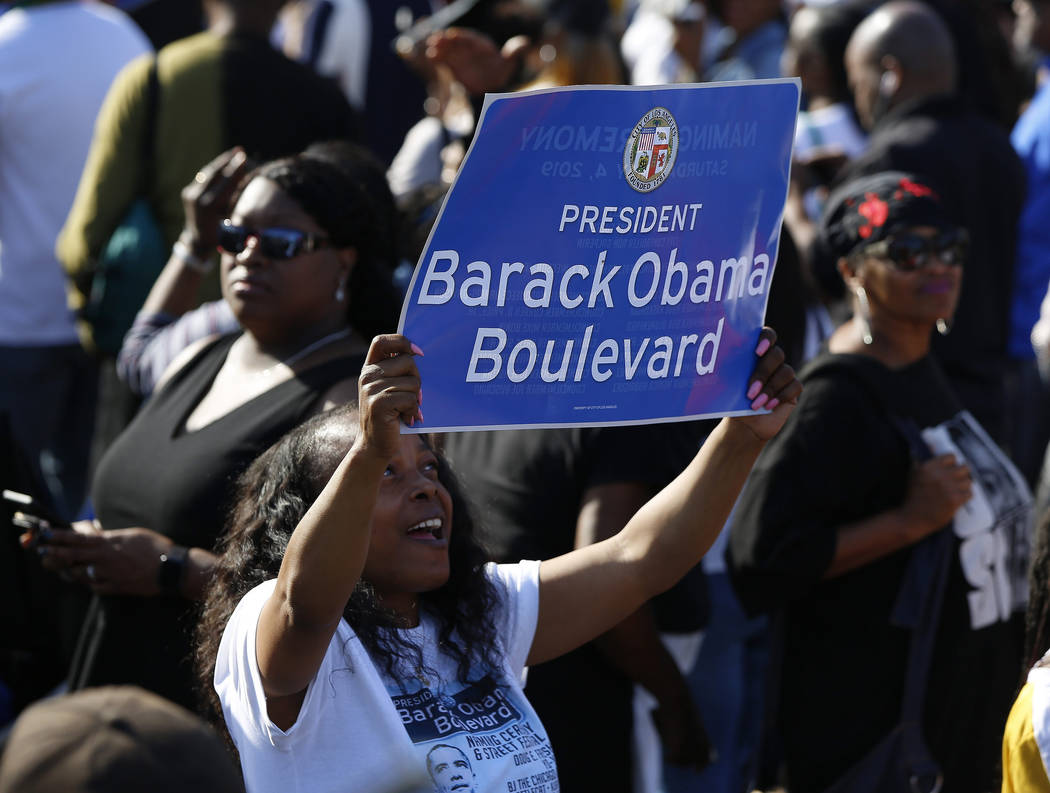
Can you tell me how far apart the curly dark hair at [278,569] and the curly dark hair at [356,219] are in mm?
964

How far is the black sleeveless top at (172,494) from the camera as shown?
10.6 feet

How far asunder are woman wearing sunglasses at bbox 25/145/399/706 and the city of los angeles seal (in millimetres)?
1040

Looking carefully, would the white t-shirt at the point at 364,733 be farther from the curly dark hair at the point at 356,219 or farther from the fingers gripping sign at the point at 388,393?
the curly dark hair at the point at 356,219

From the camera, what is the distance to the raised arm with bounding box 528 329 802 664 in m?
2.61

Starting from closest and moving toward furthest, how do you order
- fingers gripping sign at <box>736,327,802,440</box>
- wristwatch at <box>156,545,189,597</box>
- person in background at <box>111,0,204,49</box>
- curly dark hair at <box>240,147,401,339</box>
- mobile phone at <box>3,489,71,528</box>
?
fingers gripping sign at <box>736,327,802,440</box> < wristwatch at <box>156,545,189,597</box> < mobile phone at <box>3,489,71,528</box> < curly dark hair at <box>240,147,401,339</box> < person in background at <box>111,0,204,49</box>

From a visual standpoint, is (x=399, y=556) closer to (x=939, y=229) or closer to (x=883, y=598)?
(x=883, y=598)

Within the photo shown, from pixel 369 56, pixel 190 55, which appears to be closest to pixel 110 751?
pixel 190 55

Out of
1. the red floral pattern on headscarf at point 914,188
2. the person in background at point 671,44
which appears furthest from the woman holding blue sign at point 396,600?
the person in background at point 671,44

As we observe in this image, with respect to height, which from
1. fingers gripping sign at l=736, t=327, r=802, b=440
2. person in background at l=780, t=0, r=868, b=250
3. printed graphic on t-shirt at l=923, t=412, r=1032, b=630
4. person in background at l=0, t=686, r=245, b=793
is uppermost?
person in background at l=0, t=686, r=245, b=793

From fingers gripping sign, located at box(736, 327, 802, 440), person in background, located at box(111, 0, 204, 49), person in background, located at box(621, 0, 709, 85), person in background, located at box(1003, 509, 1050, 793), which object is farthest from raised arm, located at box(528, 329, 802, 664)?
person in background, located at box(111, 0, 204, 49)

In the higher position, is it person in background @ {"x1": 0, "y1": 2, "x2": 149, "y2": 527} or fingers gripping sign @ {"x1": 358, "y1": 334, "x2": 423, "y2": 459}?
fingers gripping sign @ {"x1": 358, "y1": 334, "x2": 423, "y2": 459}

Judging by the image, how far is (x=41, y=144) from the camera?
5.36 m

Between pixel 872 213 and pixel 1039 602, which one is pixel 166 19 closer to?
pixel 872 213

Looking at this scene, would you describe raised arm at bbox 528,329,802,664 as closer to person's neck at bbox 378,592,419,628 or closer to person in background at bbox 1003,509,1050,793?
person's neck at bbox 378,592,419,628
